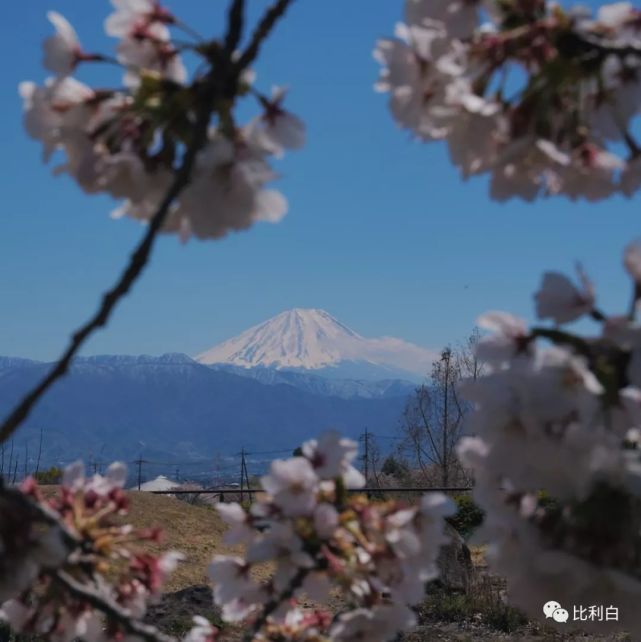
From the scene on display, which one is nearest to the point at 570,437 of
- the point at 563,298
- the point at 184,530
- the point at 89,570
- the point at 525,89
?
the point at 563,298

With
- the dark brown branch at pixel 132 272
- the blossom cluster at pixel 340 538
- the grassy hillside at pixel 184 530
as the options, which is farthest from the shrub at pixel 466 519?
the dark brown branch at pixel 132 272

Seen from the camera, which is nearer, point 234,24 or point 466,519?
point 234,24

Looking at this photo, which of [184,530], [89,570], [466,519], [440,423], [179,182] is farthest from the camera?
[440,423]

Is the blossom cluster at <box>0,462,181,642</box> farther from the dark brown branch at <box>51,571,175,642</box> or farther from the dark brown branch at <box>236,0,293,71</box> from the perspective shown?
the dark brown branch at <box>236,0,293,71</box>

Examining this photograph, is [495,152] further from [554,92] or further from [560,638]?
[560,638]

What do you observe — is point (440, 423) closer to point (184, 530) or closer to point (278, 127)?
point (184, 530)

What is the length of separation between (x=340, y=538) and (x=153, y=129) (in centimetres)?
67

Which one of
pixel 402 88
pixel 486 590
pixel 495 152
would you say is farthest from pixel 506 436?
pixel 486 590

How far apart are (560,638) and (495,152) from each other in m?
7.79

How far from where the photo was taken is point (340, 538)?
1.22 metres

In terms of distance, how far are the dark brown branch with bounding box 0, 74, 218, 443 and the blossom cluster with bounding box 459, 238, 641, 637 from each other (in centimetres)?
43

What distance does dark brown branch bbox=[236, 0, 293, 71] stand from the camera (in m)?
0.78

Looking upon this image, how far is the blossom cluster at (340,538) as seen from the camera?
120cm

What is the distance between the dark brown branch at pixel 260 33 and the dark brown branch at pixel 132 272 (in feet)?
0.12
